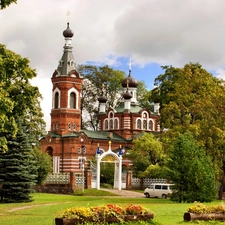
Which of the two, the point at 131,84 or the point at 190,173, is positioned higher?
the point at 131,84

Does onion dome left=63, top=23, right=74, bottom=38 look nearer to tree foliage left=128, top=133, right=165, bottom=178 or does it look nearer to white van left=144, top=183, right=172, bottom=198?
tree foliage left=128, top=133, right=165, bottom=178

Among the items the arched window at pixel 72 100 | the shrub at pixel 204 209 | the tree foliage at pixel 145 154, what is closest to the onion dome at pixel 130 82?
the arched window at pixel 72 100

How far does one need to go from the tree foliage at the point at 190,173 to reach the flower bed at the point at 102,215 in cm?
1806

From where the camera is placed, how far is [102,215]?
52.1ft

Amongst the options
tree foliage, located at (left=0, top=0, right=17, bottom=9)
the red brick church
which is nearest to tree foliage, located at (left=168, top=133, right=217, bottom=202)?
tree foliage, located at (left=0, top=0, right=17, bottom=9)

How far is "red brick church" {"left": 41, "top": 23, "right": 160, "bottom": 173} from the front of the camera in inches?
2554

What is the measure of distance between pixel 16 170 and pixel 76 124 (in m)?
33.1

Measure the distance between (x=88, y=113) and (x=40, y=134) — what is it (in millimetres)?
25008

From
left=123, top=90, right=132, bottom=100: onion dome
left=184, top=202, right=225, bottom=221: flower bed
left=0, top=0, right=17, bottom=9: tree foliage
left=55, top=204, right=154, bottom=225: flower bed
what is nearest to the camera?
left=55, top=204, right=154, bottom=225: flower bed

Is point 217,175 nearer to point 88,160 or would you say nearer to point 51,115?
point 88,160

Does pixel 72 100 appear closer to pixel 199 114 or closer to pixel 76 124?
pixel 76 124

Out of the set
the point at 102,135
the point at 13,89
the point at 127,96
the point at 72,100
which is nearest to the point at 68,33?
the point at 72,100

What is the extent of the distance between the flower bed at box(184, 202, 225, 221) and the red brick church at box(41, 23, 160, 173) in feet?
150

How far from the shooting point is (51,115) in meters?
68.4
